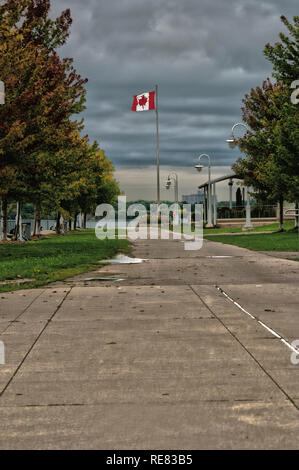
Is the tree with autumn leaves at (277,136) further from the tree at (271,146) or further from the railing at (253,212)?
the railing at (253,212)

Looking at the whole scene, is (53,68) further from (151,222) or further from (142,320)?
(151,222)

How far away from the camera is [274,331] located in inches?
272

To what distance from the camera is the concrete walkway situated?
3.79 m

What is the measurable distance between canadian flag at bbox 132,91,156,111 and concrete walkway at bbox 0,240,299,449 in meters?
47.1

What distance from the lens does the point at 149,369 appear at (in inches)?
209

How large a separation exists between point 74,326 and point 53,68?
56.0 ft

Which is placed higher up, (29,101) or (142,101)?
(142,101)

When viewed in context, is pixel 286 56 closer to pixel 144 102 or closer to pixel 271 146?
pixel 271 146

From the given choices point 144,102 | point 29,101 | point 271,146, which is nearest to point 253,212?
point 144,102

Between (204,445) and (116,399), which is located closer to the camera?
(204,445)

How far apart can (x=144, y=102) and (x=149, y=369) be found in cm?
5251

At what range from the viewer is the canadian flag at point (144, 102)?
55.3m

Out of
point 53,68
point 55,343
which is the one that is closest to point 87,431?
point 55,343
